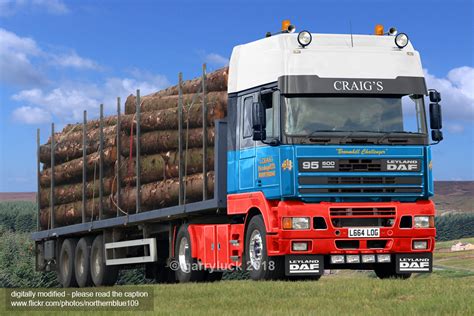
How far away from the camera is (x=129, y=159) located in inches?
806

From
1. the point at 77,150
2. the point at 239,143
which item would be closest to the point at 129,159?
the point at 77,150

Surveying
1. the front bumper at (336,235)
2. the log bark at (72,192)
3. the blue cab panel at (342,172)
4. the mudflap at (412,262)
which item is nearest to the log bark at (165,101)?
the blue cab panel at (342,172)

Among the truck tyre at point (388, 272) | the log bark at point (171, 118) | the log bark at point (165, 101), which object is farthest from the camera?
the log bark at point (171, 118)

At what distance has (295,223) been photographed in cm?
1491

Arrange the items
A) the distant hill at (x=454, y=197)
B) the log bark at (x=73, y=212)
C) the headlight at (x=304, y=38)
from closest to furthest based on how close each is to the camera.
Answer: the headlight at (x=304, y=38) < the log bark at (x=73, y=212) < the distant hill at (x=454, y=197)

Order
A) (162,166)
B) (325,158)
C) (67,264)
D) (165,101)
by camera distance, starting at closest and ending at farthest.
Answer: (325,158) → (162,166) → (165,101) → (67,264)

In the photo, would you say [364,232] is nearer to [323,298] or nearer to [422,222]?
[422,222]

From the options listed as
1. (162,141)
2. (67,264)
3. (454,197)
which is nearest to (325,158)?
(162,141)

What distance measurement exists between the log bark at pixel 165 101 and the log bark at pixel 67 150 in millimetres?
1224

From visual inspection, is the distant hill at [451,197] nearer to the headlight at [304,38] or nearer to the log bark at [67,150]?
the log bark at [67,150]

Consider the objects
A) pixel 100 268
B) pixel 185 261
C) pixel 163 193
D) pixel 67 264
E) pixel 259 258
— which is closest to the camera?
pixel 259 258

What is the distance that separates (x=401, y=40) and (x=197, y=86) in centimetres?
400

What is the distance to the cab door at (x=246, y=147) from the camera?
15.7m

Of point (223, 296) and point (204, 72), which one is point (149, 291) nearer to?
point (223, 296)
